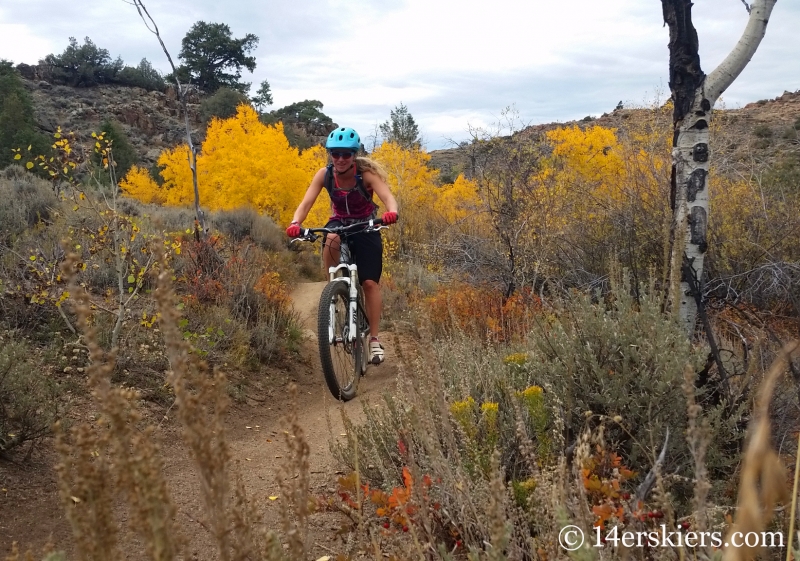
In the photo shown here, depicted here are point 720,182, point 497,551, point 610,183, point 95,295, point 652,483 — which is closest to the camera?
point 497,551

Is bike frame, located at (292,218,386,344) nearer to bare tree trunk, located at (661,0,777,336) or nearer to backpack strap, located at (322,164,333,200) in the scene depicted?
backpack strap, located at (322,164,333,200)

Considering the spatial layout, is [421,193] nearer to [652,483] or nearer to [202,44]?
A: [652,483]

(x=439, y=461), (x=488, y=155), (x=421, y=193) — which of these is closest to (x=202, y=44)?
(x=421, y=193)

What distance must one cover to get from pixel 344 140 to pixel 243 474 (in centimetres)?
285

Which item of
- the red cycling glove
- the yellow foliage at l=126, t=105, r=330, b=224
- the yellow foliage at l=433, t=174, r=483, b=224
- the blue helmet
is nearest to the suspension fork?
the red cycling glove

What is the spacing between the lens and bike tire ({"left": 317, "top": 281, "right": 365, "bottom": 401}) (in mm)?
4379

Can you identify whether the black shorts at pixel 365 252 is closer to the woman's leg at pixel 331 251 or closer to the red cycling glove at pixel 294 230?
the woman's leg at pixel 331 251

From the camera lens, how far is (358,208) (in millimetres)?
5168

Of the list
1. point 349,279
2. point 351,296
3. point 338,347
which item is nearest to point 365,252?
point 349,279

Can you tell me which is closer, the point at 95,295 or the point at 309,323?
the point at 95,295

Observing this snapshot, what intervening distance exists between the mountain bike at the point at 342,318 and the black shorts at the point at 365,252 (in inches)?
2.7

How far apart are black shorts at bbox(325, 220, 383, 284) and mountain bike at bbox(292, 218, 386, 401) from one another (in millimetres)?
70

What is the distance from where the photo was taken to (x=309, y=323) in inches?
324

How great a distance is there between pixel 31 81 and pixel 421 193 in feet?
159
